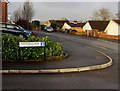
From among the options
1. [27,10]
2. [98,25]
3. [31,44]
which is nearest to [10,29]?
[31,44]

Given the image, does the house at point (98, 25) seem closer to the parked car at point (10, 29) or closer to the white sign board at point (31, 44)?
the parked car at point (10, 29)

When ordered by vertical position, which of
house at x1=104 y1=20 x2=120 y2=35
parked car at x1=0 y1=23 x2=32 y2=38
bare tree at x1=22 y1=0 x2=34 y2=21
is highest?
bare tree at x1=22 y1=0 x2=34 y2=21

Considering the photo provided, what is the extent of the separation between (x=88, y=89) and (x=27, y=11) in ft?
135

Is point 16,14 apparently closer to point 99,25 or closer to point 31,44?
point 99,25

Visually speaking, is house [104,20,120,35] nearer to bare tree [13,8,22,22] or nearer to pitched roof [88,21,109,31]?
pitched roof [88,21,109,31]

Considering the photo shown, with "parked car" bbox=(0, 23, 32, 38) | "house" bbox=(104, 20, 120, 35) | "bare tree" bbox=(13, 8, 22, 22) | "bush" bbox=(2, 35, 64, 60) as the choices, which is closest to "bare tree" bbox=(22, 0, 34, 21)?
"bare tree" bbox=(13, 8, 22, 22)

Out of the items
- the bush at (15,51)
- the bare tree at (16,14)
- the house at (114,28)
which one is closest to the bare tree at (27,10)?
the bare tree at (16,14)

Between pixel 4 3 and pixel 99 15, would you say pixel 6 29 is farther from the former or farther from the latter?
pixel 99 15

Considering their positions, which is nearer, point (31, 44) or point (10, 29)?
point (31, 44)

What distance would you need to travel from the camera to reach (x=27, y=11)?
45094 millimetres

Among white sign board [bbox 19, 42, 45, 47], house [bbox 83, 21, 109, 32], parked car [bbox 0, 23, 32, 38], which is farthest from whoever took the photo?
house [bbox 83, 21, 109, 32]

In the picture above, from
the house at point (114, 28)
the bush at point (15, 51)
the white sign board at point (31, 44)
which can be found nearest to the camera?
the bush at point (15, 51)

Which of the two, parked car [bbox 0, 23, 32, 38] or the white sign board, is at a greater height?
parked car [bbox 0, 23, 32, 38]

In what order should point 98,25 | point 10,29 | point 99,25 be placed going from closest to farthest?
point 10,29, point 99,25, point 98,25
